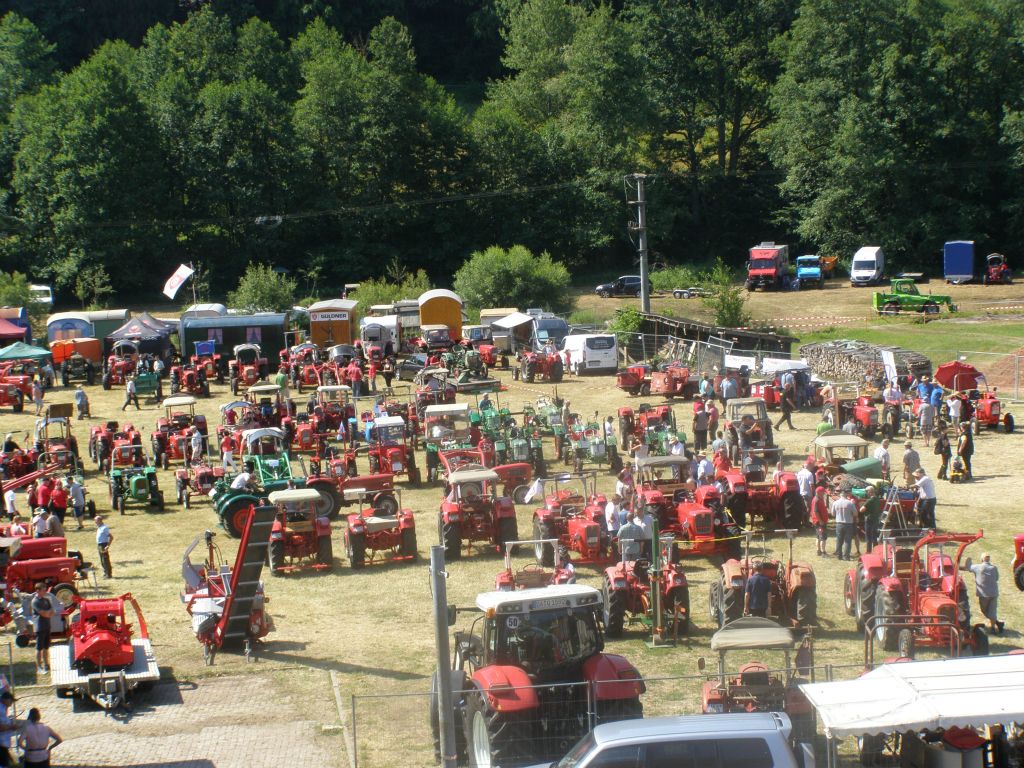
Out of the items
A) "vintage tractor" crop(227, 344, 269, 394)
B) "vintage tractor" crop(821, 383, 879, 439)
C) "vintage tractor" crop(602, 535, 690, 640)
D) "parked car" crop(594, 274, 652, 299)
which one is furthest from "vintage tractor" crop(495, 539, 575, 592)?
"parked car" crop(594, 274, 652, 299)

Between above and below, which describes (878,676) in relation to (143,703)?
above

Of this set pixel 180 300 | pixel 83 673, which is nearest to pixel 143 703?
pixel 83 673

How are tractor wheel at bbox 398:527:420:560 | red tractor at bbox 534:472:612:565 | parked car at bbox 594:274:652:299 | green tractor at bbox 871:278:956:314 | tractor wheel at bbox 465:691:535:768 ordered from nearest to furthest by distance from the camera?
tractor wheel at bbox 465:691:535:768
red tractor at bbox 534:472:612:565
tractor wheel at bbox 398:527:420:560
green tractor at bbox 871:278:956:314
parked car at bbox 594:274:652:299

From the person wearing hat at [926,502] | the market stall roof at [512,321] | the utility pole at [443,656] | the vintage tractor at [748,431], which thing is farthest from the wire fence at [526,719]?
the market stall roof at [512,321]

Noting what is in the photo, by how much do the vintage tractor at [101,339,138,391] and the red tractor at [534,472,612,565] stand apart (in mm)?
23036

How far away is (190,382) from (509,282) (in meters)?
19.5

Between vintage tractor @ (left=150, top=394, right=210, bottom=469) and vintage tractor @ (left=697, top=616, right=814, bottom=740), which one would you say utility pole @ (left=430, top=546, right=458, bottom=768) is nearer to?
vintage tractor @ (left=697, top=616, right=814, bottom=740)

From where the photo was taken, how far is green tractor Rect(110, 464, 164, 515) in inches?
941

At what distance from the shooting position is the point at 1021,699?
9.62m

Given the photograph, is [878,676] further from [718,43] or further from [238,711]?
[718,43]

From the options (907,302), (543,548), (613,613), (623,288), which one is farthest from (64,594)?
(623,288)

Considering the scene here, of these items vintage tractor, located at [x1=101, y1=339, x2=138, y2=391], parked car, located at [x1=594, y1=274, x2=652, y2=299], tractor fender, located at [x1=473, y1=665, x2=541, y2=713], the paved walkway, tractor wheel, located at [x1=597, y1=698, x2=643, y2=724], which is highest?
parked car, located at [x1=594, y1=274, x2=652, y2=299]

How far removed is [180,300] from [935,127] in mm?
38777

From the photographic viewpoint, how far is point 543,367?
37.3 metres
